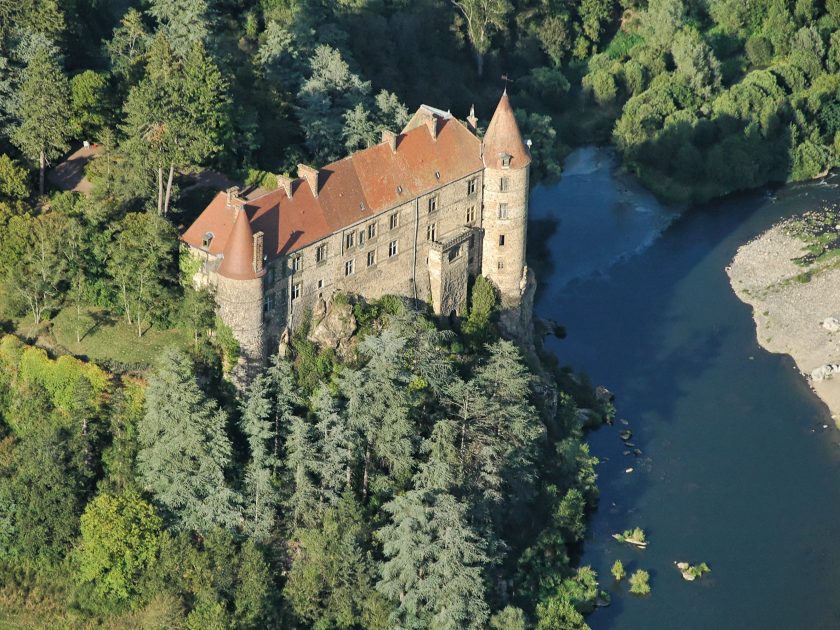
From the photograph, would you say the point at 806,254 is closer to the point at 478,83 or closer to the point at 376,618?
the point at 478,83

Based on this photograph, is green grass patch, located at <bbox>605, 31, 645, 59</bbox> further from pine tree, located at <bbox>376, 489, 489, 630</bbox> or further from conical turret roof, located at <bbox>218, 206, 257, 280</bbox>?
pine tree, located at <bbox>376, 489, 489, 630</bbox>

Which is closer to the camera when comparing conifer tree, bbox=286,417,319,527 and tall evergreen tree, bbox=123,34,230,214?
conifer tree, bbox=286,417,319,527

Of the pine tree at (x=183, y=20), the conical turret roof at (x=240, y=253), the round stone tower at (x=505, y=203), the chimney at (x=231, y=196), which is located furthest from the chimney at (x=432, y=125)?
the pine tree at (x=183, y=20)

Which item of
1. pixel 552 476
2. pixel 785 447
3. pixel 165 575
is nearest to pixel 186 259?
pixel 165 575

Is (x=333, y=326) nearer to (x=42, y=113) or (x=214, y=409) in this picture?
(x=214, y=409)

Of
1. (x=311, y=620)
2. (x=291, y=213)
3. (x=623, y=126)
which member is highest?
(x=291, y=213)

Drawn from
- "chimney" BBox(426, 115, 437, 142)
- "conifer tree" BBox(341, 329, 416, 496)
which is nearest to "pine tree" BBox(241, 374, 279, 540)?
"conifer tree" BBox(341, 329, 416, 496)

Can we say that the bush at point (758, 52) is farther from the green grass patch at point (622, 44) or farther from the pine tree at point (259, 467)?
the pine tree at point (259, 467)
